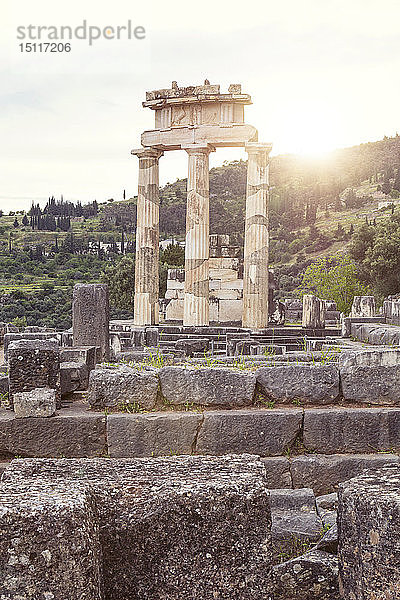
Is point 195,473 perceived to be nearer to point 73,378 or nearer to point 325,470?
point 325,470

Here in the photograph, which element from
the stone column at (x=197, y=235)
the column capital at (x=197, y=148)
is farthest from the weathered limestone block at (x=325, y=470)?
the column capital at (x=197, y=148)

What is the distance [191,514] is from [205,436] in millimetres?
3279

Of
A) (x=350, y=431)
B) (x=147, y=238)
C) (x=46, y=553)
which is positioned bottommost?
(x=350, y=431)

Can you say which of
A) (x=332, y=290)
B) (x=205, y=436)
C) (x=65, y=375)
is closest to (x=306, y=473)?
(x=205, y=436)

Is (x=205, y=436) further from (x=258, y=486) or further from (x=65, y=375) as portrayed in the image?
(x=258, y=486)

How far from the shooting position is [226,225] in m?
83.6

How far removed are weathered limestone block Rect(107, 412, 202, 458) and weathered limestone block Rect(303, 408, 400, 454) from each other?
1.18m

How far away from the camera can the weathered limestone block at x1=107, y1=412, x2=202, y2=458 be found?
667cm

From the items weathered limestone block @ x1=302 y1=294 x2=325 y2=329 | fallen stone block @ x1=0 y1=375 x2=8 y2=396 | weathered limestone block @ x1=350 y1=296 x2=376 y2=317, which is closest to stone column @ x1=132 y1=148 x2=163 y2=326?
weathered limestone block @ x1=302 y1=294 x2=325 y2=329

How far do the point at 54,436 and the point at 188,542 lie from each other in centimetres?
355

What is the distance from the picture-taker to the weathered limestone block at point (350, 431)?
690 cm

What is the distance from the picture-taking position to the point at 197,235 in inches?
1030

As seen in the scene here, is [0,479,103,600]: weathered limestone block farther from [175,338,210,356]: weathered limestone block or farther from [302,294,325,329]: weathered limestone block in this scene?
[302,294,325,329]: weathered limestone block

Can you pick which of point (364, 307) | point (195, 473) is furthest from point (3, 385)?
point (364, 307)
